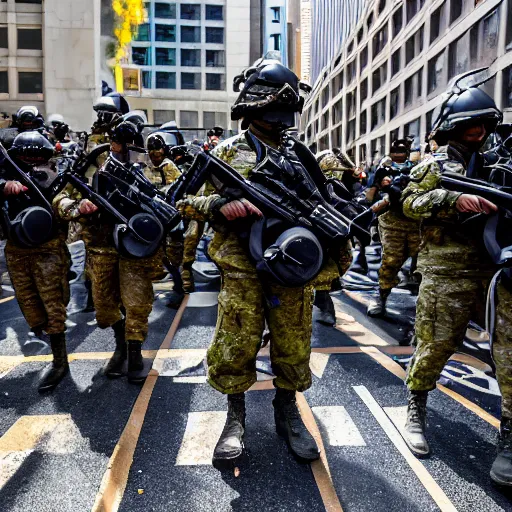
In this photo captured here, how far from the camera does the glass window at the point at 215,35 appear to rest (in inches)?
1844

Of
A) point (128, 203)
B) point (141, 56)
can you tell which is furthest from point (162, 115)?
point (128, 203)

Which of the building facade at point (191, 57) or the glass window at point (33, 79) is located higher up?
the building facade at point (191, 57)

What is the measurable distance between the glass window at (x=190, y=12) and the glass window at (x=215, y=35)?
70.0 inches

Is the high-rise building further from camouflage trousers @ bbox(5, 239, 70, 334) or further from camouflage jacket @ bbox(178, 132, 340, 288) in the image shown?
camouflage jacket @ bbox(178, 132, 340, 288)

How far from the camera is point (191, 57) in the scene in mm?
47969

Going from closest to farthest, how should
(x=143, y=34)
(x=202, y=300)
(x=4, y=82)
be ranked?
(x=202, y=300) → (x=4, y=82) → (x=143, y=34)

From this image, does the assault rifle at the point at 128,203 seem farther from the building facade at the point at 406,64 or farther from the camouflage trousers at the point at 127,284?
the building facade at the point at 406,64

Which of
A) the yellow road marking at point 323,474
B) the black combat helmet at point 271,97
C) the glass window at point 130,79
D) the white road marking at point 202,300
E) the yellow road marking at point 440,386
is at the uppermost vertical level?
the glass window at point 130,79

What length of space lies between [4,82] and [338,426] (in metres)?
38.8

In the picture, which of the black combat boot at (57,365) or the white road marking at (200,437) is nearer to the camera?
the white road marking at (200,437)

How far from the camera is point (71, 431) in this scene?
321 cm

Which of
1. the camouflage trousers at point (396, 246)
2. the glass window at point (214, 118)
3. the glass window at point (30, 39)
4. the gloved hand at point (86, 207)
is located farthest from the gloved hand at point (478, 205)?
the glass window at point (214, 118)

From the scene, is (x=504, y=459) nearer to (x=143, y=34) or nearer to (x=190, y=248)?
(x=190, y=248)

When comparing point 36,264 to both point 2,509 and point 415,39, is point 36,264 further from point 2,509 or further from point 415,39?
point 415,39
